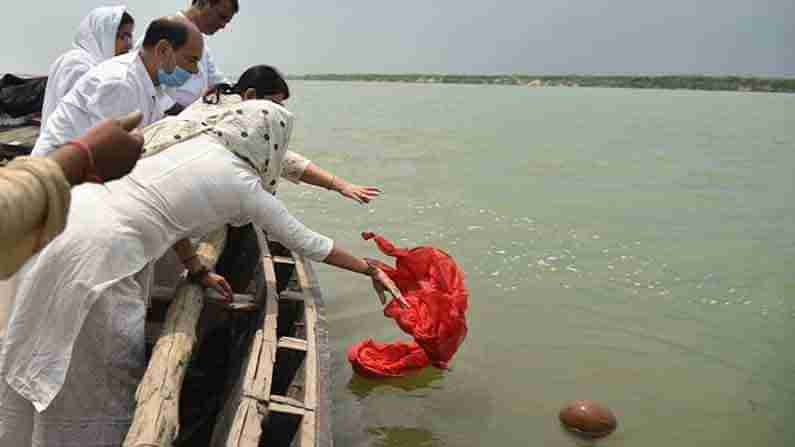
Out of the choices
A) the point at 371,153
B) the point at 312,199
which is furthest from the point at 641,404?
the point at 371,153

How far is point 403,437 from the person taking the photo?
385cm

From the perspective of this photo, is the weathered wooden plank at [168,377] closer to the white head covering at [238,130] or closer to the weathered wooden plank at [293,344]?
the weathered wooden plank at [293,344]

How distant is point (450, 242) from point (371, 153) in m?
7.31

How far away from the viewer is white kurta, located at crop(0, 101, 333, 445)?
2129mm

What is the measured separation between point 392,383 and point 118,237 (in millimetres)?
2499

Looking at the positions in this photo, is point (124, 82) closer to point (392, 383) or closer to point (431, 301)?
point (431, 301)

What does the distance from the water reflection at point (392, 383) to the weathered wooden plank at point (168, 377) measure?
1.64 metres

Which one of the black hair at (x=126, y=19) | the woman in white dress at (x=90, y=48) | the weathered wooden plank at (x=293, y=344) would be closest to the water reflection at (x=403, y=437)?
the weathered wooden plank at (x=293, y=344)

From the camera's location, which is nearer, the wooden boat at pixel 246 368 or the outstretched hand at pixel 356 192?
the wooden boat at pixel 246 368

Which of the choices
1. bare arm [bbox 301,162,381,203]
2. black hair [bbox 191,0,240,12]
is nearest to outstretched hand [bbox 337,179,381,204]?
bare arm [bbox 301,162,381,203]

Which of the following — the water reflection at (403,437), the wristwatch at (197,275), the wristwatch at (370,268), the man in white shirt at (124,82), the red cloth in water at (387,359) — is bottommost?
the water reflection at (403,437)

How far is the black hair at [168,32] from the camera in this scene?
3.09 m

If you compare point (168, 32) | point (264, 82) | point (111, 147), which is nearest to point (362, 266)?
point (264, 82)

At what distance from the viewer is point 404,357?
4.00m
